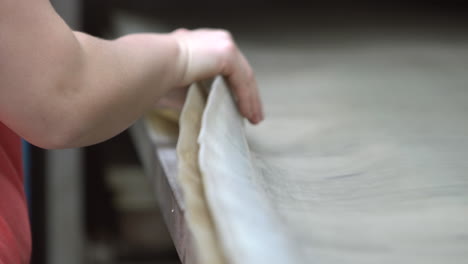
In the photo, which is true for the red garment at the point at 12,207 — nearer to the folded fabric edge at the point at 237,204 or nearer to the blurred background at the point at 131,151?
the folded fabric edge at the point at 237,204

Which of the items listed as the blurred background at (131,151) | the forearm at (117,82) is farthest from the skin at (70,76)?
the blurred background at (131,151)

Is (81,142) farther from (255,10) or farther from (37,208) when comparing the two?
(255,10)

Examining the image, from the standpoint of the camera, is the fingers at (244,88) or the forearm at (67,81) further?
the fingers at (244,88)

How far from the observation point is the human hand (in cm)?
50

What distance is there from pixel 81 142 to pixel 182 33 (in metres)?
0.15

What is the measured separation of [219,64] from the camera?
52 cm

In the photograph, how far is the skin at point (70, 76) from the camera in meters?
0.36

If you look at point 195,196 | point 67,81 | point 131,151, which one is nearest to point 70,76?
point 67,81

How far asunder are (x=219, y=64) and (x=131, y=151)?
0.59 meters

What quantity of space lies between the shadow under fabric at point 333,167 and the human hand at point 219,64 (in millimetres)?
18

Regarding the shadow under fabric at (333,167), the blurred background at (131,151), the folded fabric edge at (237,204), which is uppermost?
the folded fabric edge at (237,204)

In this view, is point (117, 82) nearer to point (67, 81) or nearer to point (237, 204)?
point (67, 81)

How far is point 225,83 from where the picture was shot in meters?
0.53

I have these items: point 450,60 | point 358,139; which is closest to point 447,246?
point 358,139
